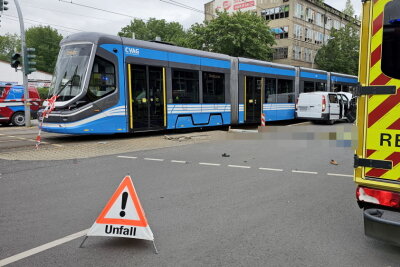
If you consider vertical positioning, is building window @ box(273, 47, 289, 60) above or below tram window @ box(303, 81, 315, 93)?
above

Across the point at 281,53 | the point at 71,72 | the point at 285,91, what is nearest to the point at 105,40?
the point at 71,72

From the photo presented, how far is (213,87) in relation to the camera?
630 inches

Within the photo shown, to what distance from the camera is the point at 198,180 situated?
6.60 m

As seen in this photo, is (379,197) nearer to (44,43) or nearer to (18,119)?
(18,119)

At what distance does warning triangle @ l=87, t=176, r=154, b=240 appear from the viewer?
12.0 feet

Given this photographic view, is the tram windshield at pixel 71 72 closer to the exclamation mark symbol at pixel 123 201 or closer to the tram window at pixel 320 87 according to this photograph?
the exclamation mark symbol at pixel 123 201

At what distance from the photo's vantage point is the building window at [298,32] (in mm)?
53250

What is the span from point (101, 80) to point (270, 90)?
10.6 m

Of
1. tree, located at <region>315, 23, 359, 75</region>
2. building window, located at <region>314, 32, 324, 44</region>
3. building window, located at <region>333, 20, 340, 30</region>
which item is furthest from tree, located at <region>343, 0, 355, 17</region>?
tree, located at <region>315, 23, 359, 75</region>

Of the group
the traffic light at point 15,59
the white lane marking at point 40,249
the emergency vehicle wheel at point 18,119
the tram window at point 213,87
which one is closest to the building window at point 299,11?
the tram window at point 213,87

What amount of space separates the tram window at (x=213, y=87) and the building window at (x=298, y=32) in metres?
41.2

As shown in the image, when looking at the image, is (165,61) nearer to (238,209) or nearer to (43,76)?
(238,209)

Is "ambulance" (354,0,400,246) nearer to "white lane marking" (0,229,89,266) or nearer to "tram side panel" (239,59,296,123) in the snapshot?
"white lane marking" (0,229,89,266)

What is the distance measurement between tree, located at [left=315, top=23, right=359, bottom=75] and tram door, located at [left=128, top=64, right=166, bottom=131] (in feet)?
119
